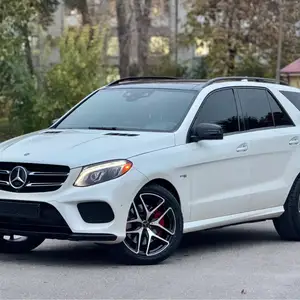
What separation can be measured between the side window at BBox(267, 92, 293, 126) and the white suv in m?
0.01

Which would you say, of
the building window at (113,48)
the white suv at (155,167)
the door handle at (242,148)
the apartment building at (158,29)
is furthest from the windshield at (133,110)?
the building window at (113,48)

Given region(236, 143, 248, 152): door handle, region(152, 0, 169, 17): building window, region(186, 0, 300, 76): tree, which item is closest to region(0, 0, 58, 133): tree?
region(186, 0, 300, 76): tree

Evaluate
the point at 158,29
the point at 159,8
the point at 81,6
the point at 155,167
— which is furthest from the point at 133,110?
the point at 158,29

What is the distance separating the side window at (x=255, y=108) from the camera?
979 centimetres

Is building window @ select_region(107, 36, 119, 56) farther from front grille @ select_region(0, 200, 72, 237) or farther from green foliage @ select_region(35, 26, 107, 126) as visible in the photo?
front grille @ select_region(0, 200, 72, 237)

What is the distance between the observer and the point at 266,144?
9742 mm

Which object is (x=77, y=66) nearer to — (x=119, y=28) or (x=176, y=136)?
(x=119, y=28)

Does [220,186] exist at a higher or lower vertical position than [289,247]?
higher

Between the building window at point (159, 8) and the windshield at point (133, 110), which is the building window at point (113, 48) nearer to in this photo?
the building window at point (159, 8)

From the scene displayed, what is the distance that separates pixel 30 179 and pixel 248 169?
2507 millimetres

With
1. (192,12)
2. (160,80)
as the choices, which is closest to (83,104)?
(160,80)

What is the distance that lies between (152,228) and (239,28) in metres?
34.3

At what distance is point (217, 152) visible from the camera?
904 centimetres

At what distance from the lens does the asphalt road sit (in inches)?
283
